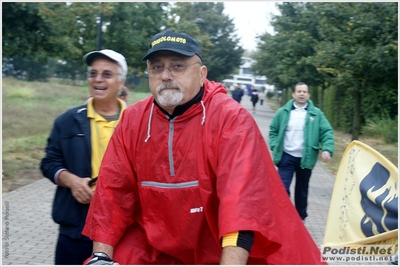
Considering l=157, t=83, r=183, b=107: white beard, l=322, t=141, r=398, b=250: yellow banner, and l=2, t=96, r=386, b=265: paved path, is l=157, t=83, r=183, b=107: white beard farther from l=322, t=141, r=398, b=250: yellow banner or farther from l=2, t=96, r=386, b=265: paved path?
l=2, t=96, r=386, b=265: paved path

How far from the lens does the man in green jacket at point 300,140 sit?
25.3 feet

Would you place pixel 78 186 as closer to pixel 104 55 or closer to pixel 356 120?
pixel 104 55

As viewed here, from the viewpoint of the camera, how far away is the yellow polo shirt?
391cm

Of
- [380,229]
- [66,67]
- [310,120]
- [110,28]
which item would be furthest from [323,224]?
[66,67]

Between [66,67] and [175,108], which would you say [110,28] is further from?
[66,67]

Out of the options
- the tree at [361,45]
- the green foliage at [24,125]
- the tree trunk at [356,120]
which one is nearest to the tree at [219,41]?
the green foliage at [24,125]

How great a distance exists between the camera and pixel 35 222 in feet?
26.2

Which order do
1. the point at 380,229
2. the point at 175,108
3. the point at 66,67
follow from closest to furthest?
the point at 175,108, the point at 380,229, the point at 66,67

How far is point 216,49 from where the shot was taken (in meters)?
55.4

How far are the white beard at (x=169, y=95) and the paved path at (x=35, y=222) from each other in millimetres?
3767

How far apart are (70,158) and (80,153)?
88 mm

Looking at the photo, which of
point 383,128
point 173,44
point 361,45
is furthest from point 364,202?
point 383,128

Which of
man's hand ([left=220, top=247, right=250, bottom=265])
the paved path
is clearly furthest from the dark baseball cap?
the paved path

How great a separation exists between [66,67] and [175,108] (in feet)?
162
